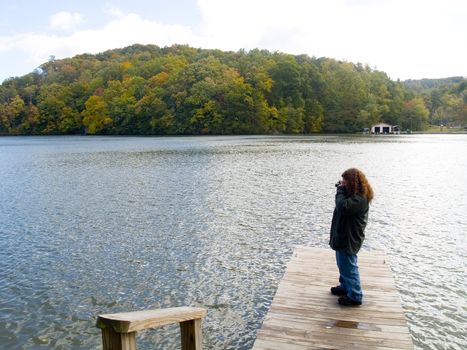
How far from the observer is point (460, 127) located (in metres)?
116

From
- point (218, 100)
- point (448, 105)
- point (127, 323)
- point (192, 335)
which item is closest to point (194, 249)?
point (192, 335)

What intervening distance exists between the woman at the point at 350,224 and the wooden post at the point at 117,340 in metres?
3.60

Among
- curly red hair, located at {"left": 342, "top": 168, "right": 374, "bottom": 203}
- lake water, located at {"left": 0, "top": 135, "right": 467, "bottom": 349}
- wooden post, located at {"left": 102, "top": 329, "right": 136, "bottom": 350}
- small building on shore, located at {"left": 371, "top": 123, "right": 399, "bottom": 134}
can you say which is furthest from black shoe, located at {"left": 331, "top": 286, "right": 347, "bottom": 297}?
small building on shore, located at {"left": 371, "top": 123, "right": 399, "bottom": 134}

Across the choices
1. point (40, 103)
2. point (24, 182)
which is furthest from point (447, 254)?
point (40, 103)

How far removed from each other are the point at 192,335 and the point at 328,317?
241 cm

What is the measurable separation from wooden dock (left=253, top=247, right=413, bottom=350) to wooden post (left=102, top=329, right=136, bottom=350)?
229cm

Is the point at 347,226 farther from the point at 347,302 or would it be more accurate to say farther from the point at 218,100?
the point at 218,100

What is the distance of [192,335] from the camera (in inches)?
157

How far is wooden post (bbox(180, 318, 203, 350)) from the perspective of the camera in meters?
3.97

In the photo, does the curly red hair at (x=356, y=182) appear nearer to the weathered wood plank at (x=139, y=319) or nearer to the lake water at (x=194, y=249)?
the lake water at (x=194, y=249)

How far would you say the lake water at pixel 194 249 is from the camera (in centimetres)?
727

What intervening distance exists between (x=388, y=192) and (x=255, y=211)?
8.00 m

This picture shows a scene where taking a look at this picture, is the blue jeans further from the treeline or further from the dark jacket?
the treeline

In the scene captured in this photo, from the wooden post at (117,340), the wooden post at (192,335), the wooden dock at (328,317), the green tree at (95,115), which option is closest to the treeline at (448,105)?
the green tree at (95,115)
